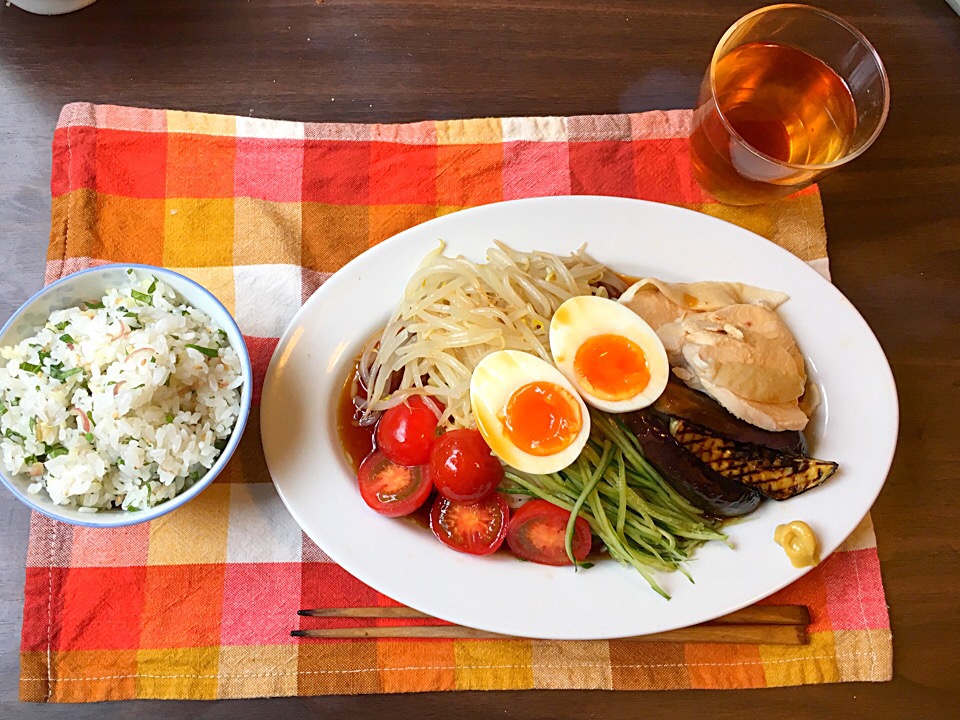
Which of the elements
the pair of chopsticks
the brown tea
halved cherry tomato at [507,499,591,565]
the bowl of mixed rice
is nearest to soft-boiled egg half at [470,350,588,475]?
halved cherry tomato at [507,499,591,565]

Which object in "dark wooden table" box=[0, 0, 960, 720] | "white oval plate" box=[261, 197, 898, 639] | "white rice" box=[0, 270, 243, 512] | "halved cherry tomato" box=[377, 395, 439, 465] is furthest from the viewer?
"dark wooden table" box=[0, 0, 960, 720]

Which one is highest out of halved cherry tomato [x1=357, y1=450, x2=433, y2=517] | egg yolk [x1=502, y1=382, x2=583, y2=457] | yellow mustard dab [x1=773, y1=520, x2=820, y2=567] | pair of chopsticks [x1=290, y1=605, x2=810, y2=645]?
egg yolk [x1=502, y1=382, x2=583, y2=457]

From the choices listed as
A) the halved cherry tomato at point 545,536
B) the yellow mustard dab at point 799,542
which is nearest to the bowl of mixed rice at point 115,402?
the halved cherry tomato at point 545,536

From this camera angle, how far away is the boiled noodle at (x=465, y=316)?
6.15 feet

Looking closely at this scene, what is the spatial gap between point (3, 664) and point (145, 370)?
0.97m

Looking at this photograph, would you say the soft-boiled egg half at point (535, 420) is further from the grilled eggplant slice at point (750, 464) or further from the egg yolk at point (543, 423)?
the grilled eggplant slice at point (750, 464)

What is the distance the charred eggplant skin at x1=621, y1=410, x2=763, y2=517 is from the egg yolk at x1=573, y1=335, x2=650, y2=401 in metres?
0.09

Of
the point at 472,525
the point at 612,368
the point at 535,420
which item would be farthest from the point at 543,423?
the point at 472,525

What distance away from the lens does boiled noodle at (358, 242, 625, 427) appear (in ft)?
6.15

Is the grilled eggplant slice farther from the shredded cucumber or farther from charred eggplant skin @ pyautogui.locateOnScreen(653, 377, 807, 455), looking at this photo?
the shredded cucumber

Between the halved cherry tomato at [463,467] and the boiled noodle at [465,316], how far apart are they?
0.10 meters

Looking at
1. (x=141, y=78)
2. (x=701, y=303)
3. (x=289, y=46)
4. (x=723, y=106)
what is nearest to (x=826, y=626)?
(x=701, y=303)

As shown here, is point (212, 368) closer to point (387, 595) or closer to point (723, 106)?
point (387, 595)

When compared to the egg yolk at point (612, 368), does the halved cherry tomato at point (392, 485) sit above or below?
below
